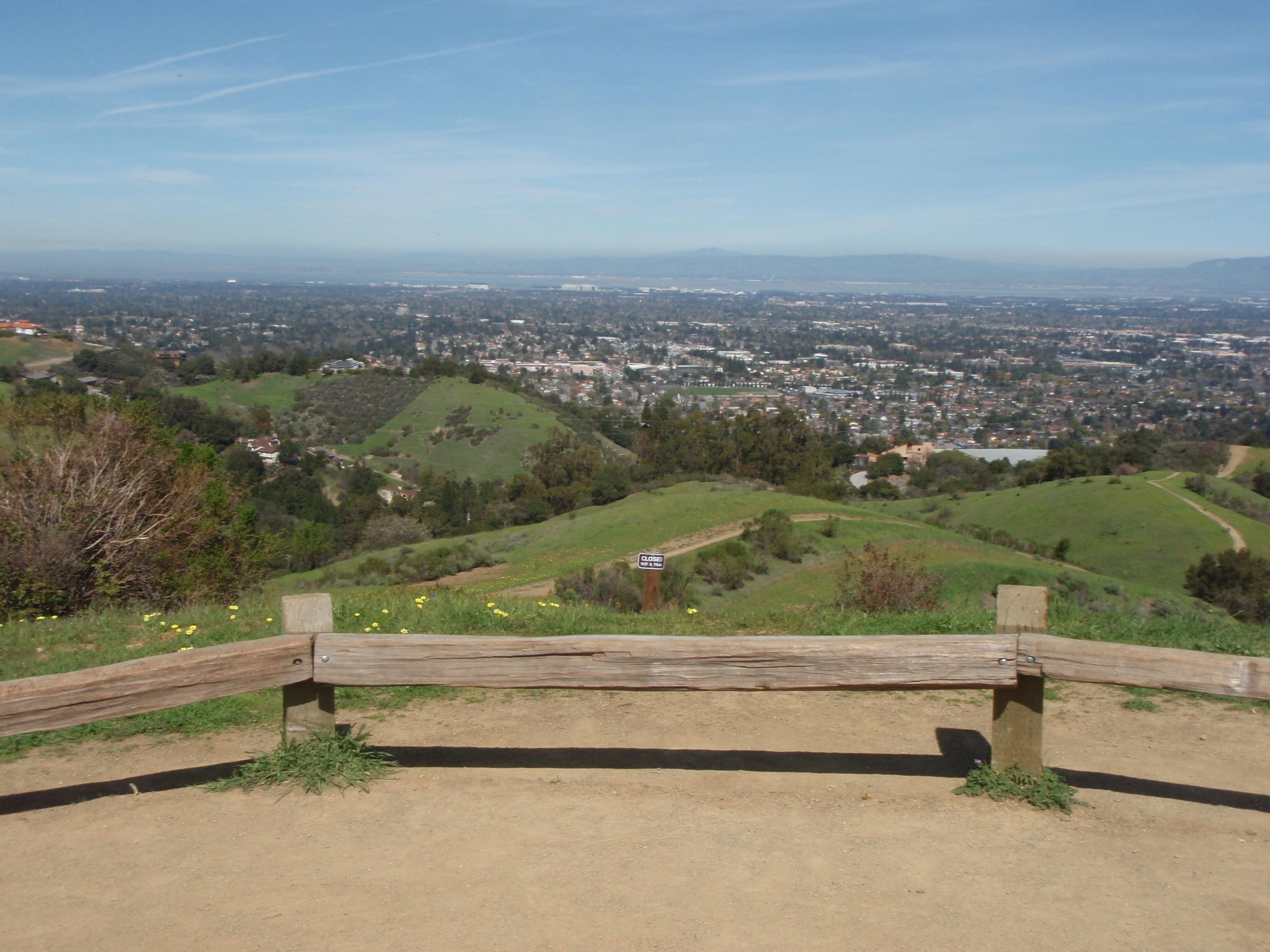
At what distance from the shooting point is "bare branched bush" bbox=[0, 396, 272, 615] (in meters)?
10.3

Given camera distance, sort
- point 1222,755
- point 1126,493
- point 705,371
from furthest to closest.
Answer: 1. point 705,371
2. point 1126,493
3. point 1222,755

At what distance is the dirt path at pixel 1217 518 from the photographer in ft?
110

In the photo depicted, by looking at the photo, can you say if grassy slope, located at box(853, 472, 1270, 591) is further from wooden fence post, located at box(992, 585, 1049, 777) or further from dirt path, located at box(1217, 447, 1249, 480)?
wooden fence post, located at box(992, 585, 1049, 777)

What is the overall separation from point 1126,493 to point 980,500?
261 inches

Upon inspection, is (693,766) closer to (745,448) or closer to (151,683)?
(151,683)

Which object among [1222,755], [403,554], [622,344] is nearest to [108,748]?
[1222,755]

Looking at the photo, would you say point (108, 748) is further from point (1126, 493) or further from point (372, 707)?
point (1126, 493)

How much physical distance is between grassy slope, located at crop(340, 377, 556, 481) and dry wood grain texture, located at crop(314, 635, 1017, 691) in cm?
5542

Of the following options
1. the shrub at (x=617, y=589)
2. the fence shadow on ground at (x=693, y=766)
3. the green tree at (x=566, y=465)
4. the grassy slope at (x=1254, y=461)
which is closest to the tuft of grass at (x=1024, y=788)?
the fence shadow on ground at (x=693, y=766)

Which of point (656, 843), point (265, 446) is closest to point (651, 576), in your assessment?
point (656, 843)

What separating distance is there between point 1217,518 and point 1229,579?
1357 cm

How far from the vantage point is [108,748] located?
503cm

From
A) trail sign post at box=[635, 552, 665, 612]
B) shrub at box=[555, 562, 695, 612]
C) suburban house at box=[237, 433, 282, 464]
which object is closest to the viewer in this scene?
trail sign post at box=[635, 552, 665, 612]

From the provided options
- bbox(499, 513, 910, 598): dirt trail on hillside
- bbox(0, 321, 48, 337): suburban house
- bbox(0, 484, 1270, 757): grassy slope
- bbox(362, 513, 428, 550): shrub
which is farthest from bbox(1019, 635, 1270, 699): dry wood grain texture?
bbox(0, 321, 48, 337): suburban house
